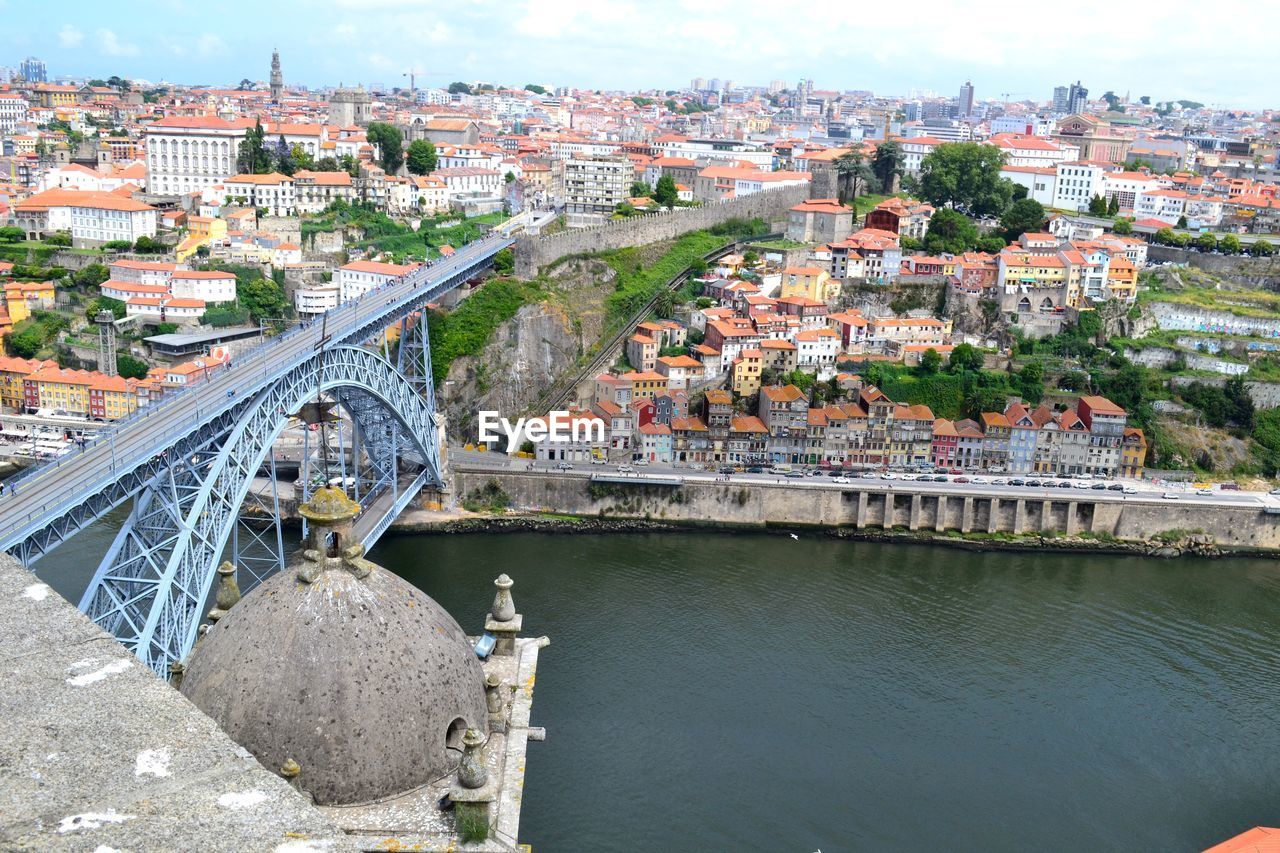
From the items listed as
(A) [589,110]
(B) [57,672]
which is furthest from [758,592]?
(A) [589,110]

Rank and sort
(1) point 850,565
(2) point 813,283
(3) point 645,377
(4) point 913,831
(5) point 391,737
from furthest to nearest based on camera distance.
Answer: (2) point 813,283
(3) point 645,377
(1) point 850,565
(4) point 913,831
(5) point 391,737

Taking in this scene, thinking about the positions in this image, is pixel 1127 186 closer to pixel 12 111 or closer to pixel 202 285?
pixel 202 285

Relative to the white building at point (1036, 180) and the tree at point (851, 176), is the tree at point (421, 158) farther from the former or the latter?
the white building at point (1036, 180)

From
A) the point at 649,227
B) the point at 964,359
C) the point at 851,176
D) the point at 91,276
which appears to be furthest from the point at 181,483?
the point at 851,176

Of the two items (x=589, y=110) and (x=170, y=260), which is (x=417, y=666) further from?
(x=589, y=110)

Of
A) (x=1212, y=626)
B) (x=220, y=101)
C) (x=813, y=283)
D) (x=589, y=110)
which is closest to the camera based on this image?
(x=1212, y=626)

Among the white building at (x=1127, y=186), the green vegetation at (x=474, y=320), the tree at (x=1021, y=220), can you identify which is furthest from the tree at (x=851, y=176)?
the green vegetation at (x=474, y=320)
